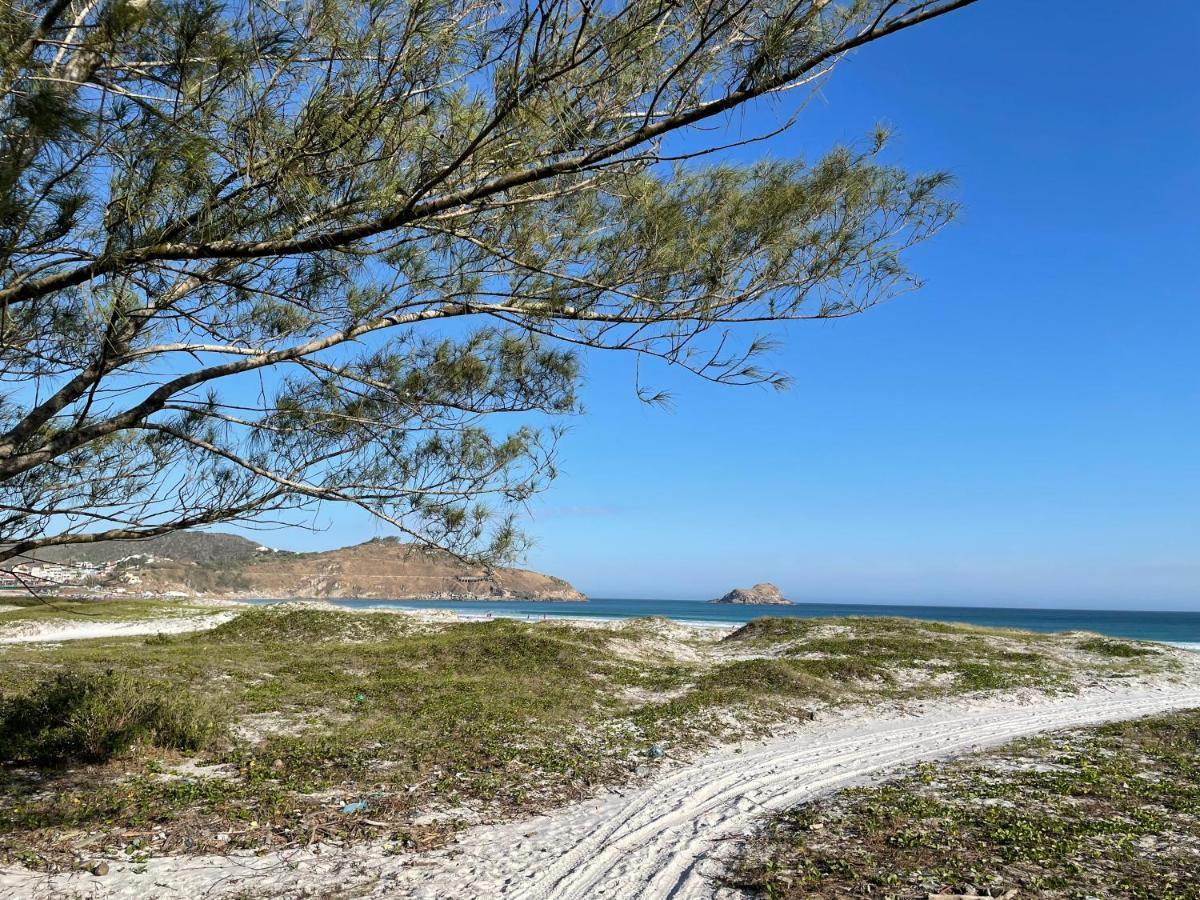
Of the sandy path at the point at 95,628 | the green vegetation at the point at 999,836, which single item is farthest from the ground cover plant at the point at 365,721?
the sandy path at the point at 95,628

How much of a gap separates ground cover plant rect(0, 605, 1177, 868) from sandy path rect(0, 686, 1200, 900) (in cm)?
33

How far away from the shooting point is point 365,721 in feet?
28.3

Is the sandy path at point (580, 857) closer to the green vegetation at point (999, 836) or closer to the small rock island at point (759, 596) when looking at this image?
the green vegetation at point (999, 836)

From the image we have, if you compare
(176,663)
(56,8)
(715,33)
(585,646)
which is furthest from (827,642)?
(56,8)

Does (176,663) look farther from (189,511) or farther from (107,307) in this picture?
(107,307)

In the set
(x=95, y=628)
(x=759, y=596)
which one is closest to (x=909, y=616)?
(x=759, y=596)

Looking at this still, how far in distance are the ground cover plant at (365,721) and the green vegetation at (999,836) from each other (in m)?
2.13

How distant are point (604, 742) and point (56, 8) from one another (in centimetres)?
749

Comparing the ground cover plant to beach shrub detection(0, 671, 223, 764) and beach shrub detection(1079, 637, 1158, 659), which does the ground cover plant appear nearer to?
beach shrub detection(0, 671, 223, 764)

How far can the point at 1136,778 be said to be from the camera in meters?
6.93

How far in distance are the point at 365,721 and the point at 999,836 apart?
6.39 meters

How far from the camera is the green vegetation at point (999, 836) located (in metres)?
4.25

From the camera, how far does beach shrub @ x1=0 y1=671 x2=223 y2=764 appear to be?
649 centimetres

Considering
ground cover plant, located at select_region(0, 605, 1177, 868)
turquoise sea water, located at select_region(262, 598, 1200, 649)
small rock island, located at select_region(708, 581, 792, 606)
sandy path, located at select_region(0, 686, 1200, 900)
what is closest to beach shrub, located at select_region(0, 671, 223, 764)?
ground cover plant, located at select_region(0, 605, 1177, 868)
